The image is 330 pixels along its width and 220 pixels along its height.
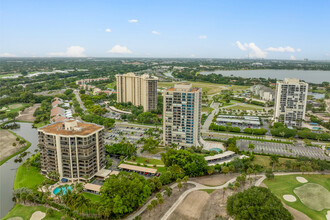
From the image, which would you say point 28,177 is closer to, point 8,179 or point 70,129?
point 8,179

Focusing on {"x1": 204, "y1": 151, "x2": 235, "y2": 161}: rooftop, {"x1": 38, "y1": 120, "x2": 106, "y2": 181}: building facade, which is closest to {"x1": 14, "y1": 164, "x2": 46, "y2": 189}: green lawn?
{"x1": 38, "y1": 120, "x2": 106, "y2": 181}: building facade

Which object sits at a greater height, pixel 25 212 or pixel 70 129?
pixel 70 129

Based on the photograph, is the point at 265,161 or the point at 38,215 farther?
the point at 265,161

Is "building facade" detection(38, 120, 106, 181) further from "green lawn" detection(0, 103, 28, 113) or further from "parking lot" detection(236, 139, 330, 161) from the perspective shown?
"green lawn" detection(0, 103, 28, 113)

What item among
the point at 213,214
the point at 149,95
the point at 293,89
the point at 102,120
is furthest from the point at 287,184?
the point at 149,95

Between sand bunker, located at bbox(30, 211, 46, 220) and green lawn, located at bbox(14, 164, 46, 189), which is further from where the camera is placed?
green lawn, located at bbox(14, 164, 46, 189)

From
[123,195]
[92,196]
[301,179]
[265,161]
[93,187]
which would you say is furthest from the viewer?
[265,161]

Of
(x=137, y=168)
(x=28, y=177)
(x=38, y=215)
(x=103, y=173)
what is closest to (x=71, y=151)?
(x=103, y=173)
